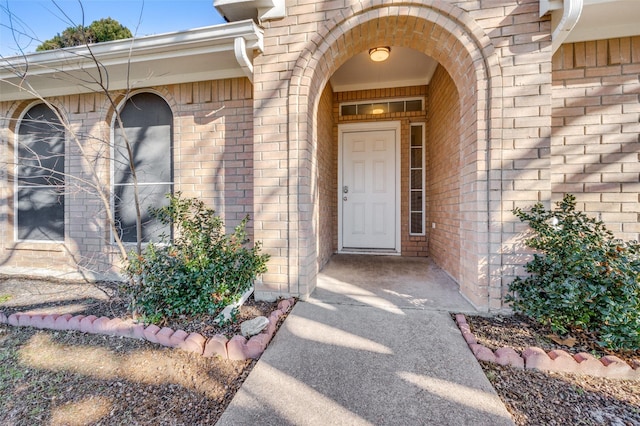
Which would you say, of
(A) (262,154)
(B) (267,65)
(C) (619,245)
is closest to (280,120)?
(A) (262,154)

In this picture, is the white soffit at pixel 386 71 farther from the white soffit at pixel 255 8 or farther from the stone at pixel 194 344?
the stone at pixel 194 344

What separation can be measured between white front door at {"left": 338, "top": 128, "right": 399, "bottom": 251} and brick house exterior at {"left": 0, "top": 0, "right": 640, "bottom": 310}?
1.11 metres

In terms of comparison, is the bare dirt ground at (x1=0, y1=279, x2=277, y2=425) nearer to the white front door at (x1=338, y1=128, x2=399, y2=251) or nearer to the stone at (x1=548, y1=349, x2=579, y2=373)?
the stone at (x1=548, y1=349, x2=579, y2=373)

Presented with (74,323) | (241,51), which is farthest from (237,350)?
(241,51)

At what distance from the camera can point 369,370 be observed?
5.01 feet

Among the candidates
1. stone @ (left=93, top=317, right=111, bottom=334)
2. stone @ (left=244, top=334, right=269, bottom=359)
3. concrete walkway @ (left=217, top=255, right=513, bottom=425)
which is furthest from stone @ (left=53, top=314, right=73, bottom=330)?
concrete walkway @ (left=217, top=255, right=513, bottom=425)

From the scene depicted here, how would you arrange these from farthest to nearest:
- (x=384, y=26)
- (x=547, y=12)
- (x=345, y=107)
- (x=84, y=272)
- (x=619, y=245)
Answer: (x=345, y=107) → (x=84, y=272) → (x=384, y=26) → (x=547, y=12) → (x=619, y=245)

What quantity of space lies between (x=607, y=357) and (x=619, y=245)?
0.79 m

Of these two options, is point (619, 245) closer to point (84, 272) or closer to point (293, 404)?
point (293, 404)

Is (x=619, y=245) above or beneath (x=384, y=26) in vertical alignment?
beneath

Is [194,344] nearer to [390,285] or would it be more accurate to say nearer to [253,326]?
[253,326]

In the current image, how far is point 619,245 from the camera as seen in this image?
1.79m

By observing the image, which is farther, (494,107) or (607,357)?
(494,107)

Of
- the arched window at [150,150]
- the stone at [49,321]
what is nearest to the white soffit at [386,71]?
the arched window at [150,150]
